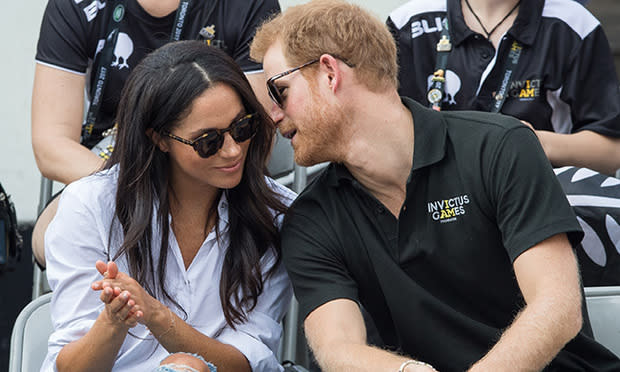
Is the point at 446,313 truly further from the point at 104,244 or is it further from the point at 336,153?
the point at 104,244

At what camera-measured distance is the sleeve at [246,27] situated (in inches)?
131

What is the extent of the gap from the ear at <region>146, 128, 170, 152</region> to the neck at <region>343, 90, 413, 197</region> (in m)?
0.53

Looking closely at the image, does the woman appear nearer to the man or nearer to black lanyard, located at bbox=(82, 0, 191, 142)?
the man

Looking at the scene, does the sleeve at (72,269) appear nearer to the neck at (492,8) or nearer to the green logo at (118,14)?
the green logo at (118,14)

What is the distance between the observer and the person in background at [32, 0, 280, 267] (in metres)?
3.19

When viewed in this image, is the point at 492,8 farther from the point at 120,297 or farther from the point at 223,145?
the point at 120,297

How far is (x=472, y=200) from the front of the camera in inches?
90.3

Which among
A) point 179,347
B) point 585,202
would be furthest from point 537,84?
point 179,347

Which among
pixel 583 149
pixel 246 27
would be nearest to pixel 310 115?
pixel 246 27

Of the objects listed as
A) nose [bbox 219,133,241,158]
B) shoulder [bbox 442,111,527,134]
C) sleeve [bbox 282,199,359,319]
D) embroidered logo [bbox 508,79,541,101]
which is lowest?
sleeve [bbox 282,199,359,319]

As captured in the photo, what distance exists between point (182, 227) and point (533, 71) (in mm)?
1527

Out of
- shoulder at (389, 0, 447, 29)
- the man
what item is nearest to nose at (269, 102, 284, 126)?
the man

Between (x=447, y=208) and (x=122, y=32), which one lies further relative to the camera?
(x=122, y=32)

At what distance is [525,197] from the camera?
2.20 m
